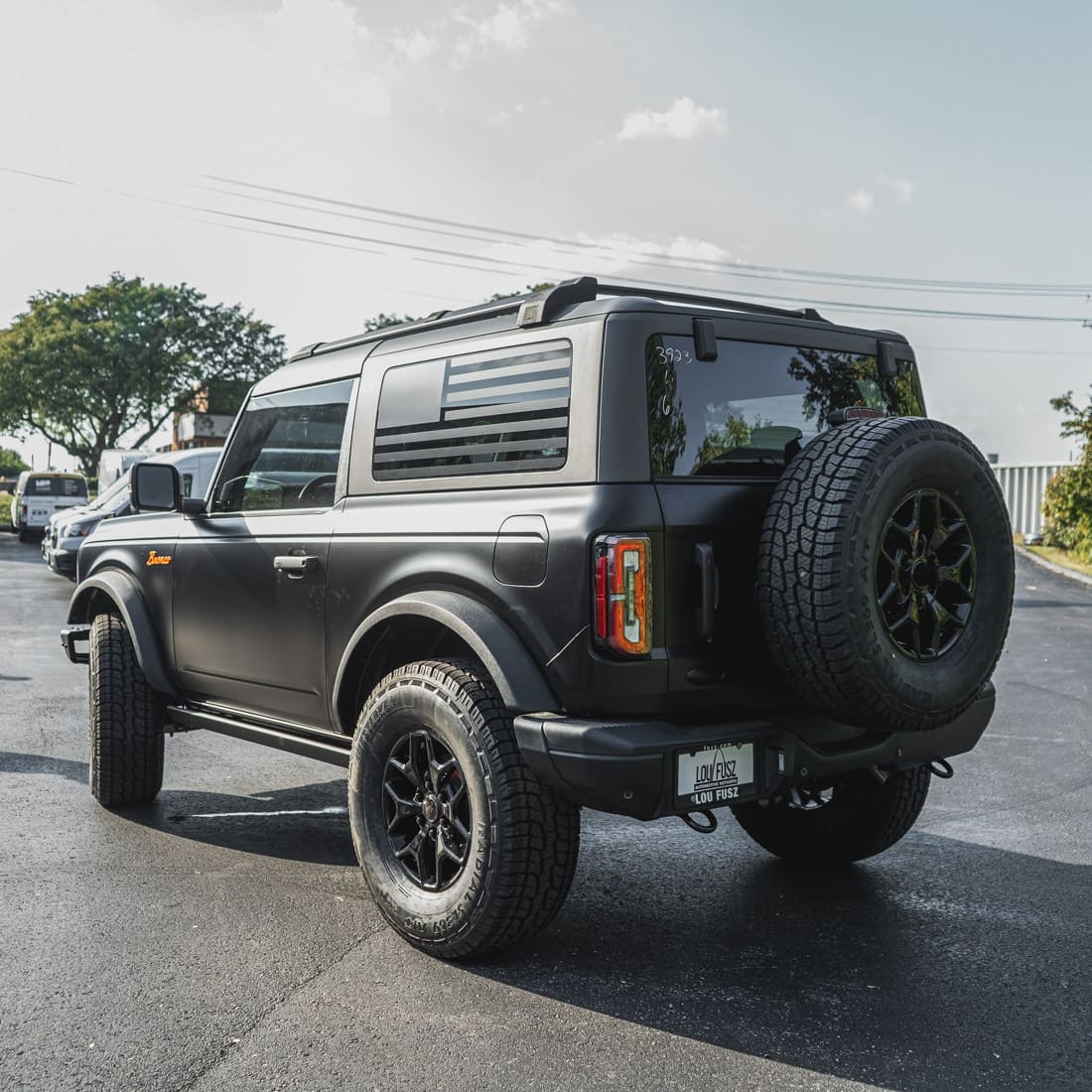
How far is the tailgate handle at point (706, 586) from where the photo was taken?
3449mm

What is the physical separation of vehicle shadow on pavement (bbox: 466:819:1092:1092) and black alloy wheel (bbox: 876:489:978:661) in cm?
102

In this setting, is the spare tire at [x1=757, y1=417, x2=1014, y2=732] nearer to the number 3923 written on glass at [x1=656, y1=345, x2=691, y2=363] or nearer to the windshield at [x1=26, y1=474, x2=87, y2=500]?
the number 3923 written on glass at [x1=656, y1=345, x2=691, y2=363]

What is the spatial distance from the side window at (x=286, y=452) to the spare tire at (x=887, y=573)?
1920 millimetres

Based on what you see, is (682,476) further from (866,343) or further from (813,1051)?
(813,1051)

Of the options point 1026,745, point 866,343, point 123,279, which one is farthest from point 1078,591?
point 123,279

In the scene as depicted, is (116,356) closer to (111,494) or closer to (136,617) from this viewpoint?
(111,494)

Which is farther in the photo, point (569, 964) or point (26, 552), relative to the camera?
point (26, 552)

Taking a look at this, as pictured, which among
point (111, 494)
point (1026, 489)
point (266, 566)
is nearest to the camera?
point (266, 566)

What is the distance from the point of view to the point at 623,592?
11.0 ft

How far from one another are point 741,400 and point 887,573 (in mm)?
755

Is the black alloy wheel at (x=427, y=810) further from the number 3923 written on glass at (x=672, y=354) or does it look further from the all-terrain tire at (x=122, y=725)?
the all-terrain tire at (x=122, y=725)

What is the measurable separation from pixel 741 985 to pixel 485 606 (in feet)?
4.53

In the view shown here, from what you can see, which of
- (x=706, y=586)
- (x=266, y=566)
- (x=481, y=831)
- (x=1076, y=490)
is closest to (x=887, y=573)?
(x=706, y=586)

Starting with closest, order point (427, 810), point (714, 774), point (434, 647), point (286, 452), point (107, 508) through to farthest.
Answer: point (714, 774) < point (427, 810) < point (434, 647) < point (286, 452) < point (107, 508)
